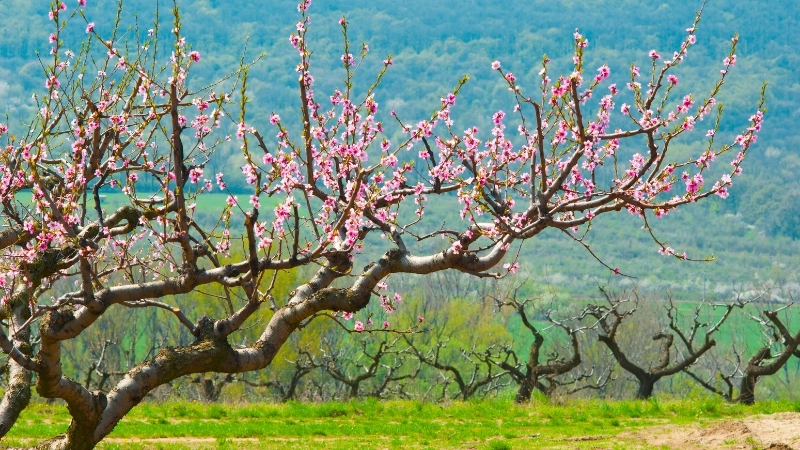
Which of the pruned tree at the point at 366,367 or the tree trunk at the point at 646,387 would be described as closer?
the tree trunk at the point at 646,387

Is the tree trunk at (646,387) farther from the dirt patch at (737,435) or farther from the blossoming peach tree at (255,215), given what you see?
the blossoming peach tree at (255,215)

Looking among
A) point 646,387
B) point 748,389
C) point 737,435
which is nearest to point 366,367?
point 646,387

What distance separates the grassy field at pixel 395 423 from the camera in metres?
14.5

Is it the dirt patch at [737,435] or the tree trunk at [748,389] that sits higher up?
the tree trunk at [748,389]

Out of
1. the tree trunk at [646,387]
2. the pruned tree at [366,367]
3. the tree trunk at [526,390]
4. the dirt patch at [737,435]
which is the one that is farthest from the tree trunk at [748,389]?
the pruned tree at [366,367]

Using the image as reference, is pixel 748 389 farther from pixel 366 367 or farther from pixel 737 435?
pixel 366 367

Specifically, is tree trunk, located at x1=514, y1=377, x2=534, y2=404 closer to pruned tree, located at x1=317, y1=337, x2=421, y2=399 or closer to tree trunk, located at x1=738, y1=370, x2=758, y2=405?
pruned tree, located at x1=317, y1=337, x2=421, y2=399

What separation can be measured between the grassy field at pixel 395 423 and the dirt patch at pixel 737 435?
1.47 feet

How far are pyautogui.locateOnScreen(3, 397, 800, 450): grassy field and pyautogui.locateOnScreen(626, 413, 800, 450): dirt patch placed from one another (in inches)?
17.6

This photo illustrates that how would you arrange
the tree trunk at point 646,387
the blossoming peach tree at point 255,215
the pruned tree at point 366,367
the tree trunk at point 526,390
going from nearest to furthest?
the blossoming peach tree at point 255,215 → the tree trunk at point 526,390 → the tree trunk at point 646,387 → the pruned tree at point 366,367

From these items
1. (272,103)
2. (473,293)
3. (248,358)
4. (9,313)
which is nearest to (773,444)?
(248,358)

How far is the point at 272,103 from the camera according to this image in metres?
173

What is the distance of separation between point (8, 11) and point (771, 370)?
7723 inches

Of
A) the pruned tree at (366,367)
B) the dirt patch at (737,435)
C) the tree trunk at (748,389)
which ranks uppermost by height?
the pruned tree at (366,367)
